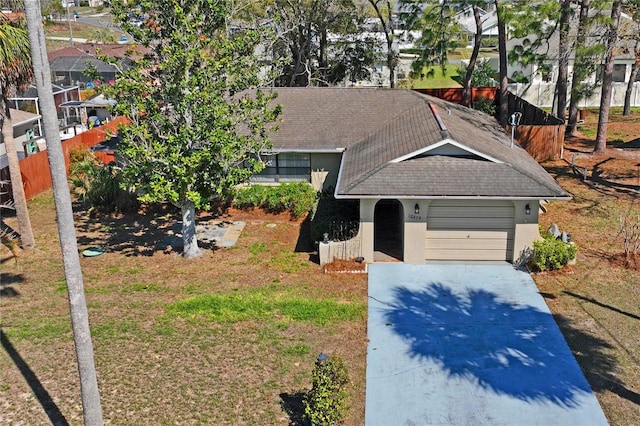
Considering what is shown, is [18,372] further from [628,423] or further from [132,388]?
[628,423]

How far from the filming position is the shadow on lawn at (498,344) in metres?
11.6

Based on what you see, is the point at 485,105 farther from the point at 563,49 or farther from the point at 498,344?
the point at 498,344

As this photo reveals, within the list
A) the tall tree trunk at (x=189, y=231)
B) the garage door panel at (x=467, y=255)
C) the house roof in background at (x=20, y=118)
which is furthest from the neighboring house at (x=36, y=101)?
the garage door panel at (x=467, y=255)

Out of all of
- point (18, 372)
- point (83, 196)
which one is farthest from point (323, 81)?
point (18, 372)

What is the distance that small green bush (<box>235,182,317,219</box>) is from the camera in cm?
2098

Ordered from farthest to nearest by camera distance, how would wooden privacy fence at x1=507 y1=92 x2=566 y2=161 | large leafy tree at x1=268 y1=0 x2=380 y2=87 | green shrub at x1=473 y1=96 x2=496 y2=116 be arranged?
green shrub at x1=473 y1=96 x2=496 y2=116 < large leafy tree at x1=268 y1=0 x2=380 y2=87 < wooden privacy fence at x1=507 y1=92 x2=566 y2=161

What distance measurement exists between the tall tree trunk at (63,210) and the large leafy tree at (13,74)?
9.88m

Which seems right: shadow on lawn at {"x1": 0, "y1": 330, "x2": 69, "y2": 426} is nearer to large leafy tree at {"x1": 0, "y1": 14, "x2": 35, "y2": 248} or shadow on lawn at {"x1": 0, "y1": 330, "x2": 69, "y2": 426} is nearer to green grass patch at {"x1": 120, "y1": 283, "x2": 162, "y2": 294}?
green grass patch at {"x1": 120, "y1": 283, "x2": 162, "y2": 294}

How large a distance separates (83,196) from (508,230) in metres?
15.1

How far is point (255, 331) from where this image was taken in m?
13.5

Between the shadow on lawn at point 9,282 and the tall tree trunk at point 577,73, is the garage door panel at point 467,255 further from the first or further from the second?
the tall tree trunk at point 577,73

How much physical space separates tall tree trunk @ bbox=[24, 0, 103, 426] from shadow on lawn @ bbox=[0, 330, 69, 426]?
2.40m

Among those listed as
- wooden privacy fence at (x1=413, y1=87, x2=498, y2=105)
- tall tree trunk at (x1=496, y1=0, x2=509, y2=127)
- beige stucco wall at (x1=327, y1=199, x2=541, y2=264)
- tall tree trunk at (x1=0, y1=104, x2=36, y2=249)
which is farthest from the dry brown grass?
tall tree trunk at (x1=0, y1=104, x2=36, y2=249)

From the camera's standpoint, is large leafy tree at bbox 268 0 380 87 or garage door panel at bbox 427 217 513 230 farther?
large leafy tree at bbox 268 0 380 87
